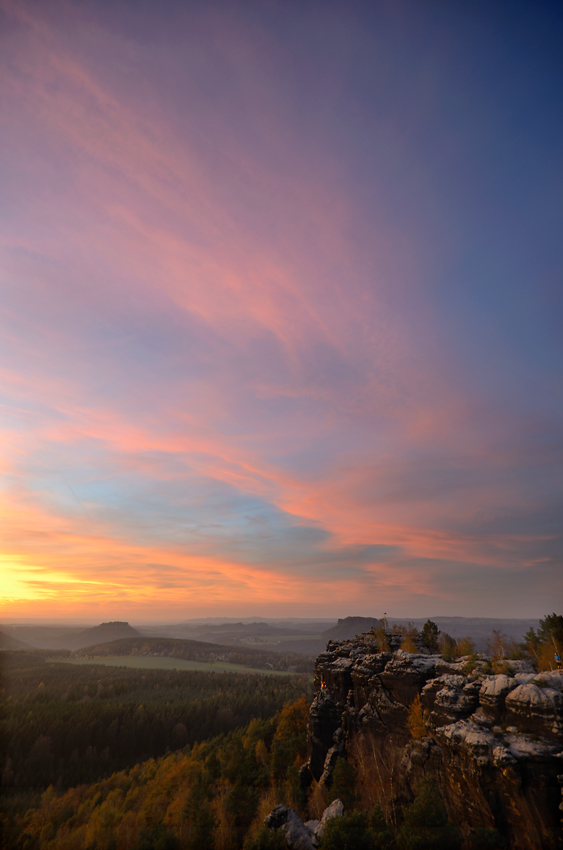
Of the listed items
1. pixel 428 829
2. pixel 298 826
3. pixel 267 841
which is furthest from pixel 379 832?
pixel 298 826

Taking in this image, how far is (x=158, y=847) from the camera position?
41.3m

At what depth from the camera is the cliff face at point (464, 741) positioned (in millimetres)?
25844

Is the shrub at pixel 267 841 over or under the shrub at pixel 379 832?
under

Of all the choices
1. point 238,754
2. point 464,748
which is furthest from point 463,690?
point 238,754

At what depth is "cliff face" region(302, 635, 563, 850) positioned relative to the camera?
25844 millimetres

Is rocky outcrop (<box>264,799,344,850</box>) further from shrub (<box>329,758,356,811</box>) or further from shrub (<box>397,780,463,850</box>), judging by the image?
shrub (<box>397,780,463,850</box>)

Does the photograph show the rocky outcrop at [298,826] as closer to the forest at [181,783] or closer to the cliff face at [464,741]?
the forest at [181,783]

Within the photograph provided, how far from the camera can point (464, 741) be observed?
99.3ft

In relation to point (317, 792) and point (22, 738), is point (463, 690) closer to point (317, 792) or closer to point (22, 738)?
point (317, 792)

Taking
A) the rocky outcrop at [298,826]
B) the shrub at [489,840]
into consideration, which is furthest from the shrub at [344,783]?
the shrub at [489,840]

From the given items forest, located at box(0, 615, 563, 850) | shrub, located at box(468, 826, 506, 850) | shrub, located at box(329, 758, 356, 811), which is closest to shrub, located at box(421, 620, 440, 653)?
forest, located at box(0, 615, 563, 850)

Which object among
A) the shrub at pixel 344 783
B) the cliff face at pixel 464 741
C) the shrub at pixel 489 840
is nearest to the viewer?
the cliff face at pixel 464 741

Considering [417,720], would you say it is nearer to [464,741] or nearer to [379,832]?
[379,832]

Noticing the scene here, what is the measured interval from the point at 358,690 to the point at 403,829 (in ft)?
94.9
